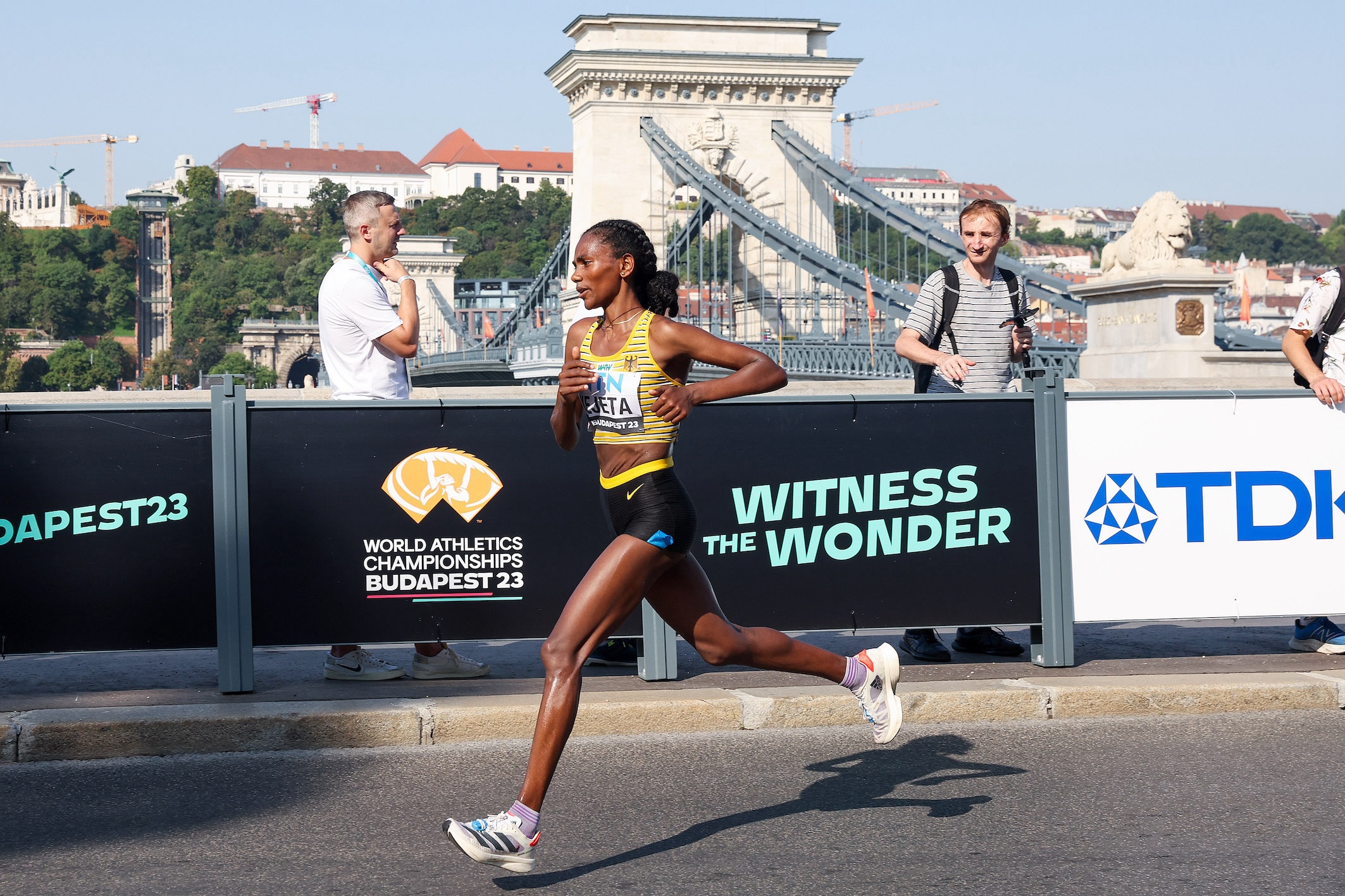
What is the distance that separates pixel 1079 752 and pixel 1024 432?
1522 mm

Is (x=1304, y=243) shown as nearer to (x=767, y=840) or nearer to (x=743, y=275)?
(x=743, y=275)

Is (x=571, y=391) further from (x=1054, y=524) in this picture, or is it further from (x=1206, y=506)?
(x=1206, y=506)

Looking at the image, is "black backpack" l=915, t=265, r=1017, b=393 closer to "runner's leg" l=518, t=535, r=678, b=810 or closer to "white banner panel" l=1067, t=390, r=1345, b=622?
"white banner panel" l=1067, t=390, r=1345, b=622

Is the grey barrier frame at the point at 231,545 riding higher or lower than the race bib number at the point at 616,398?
lower

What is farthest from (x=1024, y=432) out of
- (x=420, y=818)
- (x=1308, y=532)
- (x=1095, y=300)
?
(x=1095, y=300)

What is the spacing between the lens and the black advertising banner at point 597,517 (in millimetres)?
5672

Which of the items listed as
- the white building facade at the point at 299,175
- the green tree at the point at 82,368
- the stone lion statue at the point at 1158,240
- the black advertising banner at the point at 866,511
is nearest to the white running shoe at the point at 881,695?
the black advertising banner at the point at 866,511

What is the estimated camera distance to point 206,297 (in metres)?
152

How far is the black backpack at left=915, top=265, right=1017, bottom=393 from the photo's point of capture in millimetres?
6398

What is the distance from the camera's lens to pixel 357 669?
19.3ft

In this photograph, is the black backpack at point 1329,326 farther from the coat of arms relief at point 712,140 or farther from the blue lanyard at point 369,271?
the coat of arms relief at point 712,140

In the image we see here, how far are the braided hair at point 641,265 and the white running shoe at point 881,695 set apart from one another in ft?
3.67

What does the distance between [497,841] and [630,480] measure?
922mm

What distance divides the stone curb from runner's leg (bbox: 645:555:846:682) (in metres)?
1.19
